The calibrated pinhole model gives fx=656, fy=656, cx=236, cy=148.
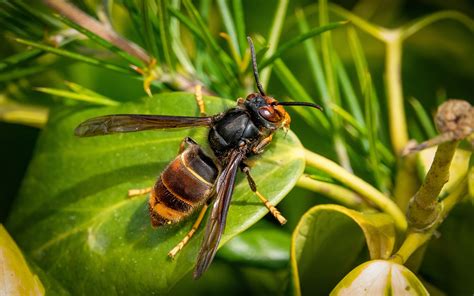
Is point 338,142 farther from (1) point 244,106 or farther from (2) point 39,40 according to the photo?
(2) point 39,40

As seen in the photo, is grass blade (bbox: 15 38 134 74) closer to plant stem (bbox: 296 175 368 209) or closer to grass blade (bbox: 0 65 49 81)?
grass blade (bbox: 0 65 49 81)

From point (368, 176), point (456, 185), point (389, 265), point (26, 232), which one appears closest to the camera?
point (389, 265)

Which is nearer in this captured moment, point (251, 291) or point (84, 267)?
point (84, 267)

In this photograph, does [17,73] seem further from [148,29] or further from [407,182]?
[407,182]

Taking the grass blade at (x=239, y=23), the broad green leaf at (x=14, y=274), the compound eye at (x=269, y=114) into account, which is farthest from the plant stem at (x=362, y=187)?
the broad green leaf at (x=14, y=274)

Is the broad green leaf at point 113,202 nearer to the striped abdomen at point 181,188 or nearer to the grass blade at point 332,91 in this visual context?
the striped abdomen at point 181,188

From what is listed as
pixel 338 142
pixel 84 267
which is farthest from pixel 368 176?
pixel 84 267
